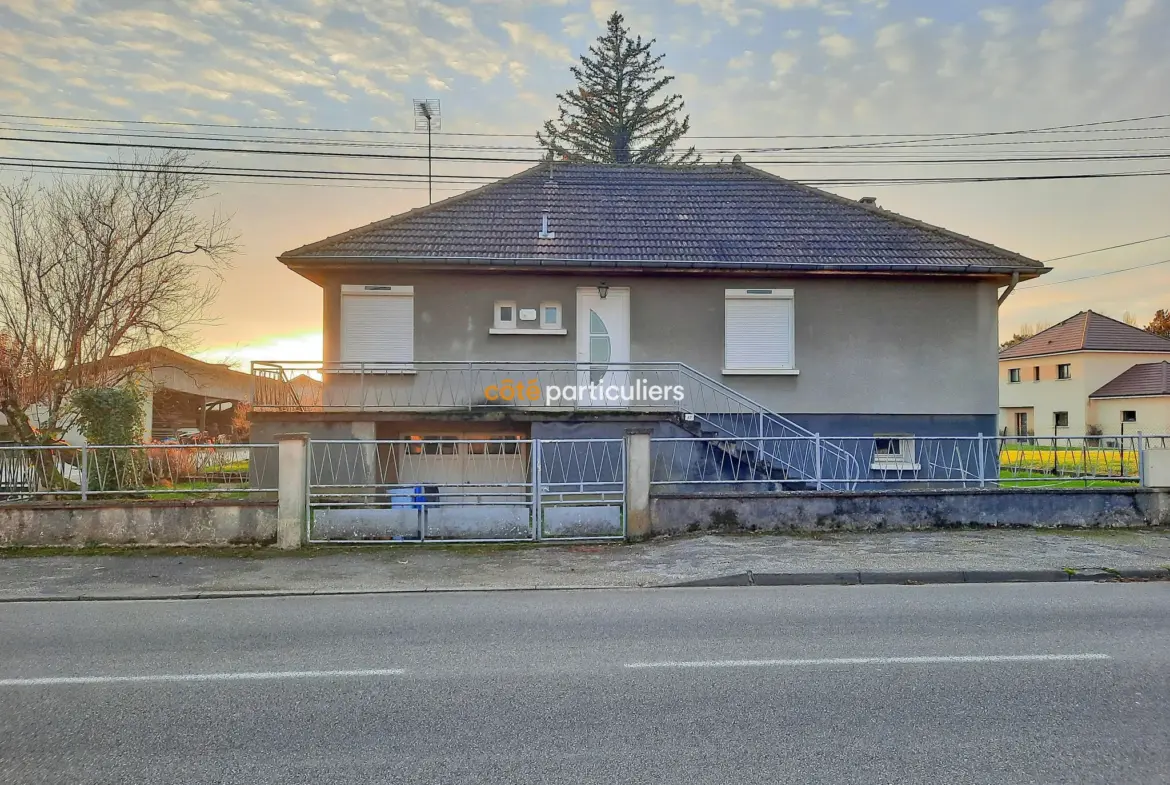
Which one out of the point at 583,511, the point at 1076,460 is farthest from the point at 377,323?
the point at 1076,460

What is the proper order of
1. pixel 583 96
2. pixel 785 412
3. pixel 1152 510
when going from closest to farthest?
pixel 1152 510 → pixel 785 412 → pixel 583 96

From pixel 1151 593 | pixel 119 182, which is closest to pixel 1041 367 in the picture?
Result: pixel 1151 593

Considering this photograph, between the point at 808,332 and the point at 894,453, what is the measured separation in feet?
10.1

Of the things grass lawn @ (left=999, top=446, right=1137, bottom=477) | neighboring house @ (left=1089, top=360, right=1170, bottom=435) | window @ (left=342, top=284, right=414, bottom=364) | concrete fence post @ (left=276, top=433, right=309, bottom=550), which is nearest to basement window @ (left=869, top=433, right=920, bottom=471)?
grass lawn @ (left=999, top=446, right=1137, bottom=477)

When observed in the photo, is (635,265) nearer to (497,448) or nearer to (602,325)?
(602,325)

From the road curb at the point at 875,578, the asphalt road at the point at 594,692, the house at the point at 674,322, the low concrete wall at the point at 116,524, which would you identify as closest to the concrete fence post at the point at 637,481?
the road curb at the point at 875,578

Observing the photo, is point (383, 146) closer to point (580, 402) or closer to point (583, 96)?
point (580, 402)

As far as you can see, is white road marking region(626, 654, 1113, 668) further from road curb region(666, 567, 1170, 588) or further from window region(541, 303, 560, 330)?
window region(541, 303, 560, 330)

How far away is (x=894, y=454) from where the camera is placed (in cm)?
1543

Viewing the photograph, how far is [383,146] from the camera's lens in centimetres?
1773

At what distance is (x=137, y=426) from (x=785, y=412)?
12695 millimetres

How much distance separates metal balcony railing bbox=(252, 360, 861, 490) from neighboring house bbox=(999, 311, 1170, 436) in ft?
110

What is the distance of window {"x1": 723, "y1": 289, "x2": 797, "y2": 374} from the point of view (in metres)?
15.4

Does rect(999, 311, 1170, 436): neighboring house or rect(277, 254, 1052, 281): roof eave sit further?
rect(999, 311, 1170, 436): neighboring house
